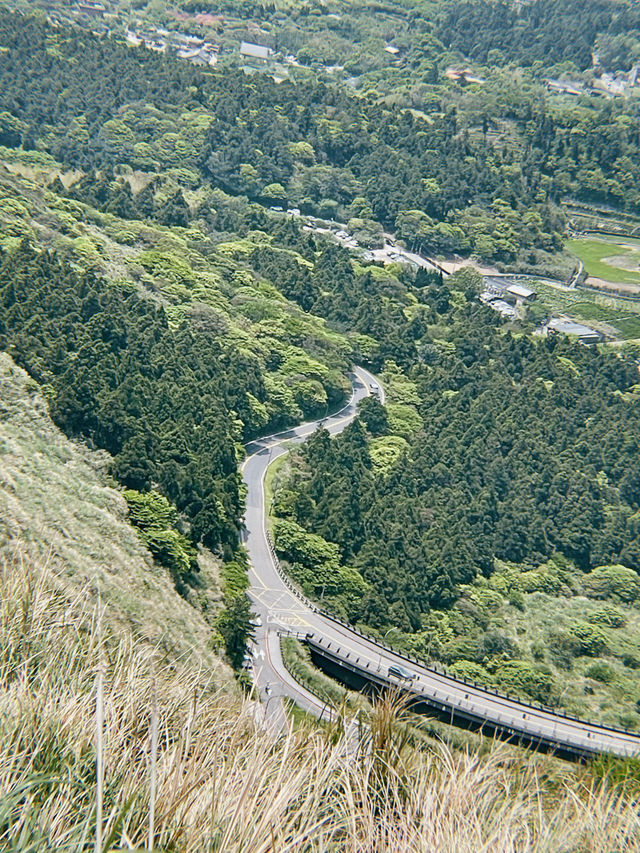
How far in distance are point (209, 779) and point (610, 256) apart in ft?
353

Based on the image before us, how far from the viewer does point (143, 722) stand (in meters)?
15.9

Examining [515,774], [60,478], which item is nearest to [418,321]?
[60,478]

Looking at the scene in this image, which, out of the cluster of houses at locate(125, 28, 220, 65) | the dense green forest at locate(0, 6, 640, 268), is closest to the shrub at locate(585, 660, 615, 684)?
the dense green forest at locate(0, 6, 640, 268)

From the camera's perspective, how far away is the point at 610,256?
11250 centimetres

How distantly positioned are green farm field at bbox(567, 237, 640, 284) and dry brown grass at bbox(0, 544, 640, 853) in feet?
319

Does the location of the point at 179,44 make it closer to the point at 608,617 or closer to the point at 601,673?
the point at 608,617

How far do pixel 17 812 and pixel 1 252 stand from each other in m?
55.3

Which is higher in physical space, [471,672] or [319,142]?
[319,142]

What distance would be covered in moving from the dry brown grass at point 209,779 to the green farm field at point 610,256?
9716 cm

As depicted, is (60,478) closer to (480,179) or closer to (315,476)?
(315,476)

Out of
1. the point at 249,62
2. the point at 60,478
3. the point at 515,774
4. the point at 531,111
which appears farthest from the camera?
the point at 249,62

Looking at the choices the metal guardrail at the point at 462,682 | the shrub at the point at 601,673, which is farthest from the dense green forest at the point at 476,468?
the shrub at the point at 601,673

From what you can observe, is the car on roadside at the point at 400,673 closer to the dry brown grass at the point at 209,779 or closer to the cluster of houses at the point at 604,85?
the dry brown grass at the point at 209,779

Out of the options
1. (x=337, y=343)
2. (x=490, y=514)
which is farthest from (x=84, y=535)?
(x=337, y=343)
